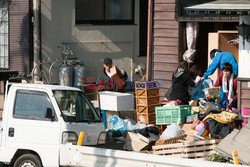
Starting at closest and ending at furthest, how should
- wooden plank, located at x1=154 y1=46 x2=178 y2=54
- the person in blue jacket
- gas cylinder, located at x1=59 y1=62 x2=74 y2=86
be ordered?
the person in blue jacket, wooden plank, located at x1=154 y1=46 x2=178 y2=54, gas cylinder, located at x1=59 y1=62 x2=74 y2=86

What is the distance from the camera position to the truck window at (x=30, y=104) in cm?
1221

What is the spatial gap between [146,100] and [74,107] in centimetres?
409

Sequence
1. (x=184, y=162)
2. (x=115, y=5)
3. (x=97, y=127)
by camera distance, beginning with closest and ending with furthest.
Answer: (x=184, y=162)
(x=97, y=127)
(x=115, y=5)

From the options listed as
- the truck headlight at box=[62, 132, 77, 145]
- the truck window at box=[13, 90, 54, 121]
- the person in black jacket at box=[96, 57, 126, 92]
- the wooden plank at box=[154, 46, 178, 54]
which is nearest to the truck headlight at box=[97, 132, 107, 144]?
the truck headlight at box=[62, 132, 77, 145]

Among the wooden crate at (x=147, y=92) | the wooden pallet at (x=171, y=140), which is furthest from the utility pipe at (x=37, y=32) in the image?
the wooden pallet at (x=171, y=140)

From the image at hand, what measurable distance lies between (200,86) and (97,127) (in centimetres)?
468

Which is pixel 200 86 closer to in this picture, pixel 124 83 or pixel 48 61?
pixel 124 83

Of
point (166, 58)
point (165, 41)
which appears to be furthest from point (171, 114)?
point (165, 41)

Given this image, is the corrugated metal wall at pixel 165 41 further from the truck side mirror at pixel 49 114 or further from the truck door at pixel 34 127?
the truck side mirror at pixel 49 114

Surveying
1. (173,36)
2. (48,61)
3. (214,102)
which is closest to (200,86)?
(214,102)

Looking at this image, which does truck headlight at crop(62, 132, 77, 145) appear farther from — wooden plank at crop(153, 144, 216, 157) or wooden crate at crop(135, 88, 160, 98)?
wooden crate at crop(135, 88, 160, 98)

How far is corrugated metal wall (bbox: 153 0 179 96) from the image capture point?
60.3 feet

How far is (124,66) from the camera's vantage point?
22062 millimetres

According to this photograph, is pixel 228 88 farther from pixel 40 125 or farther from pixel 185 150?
pixel 40 125
